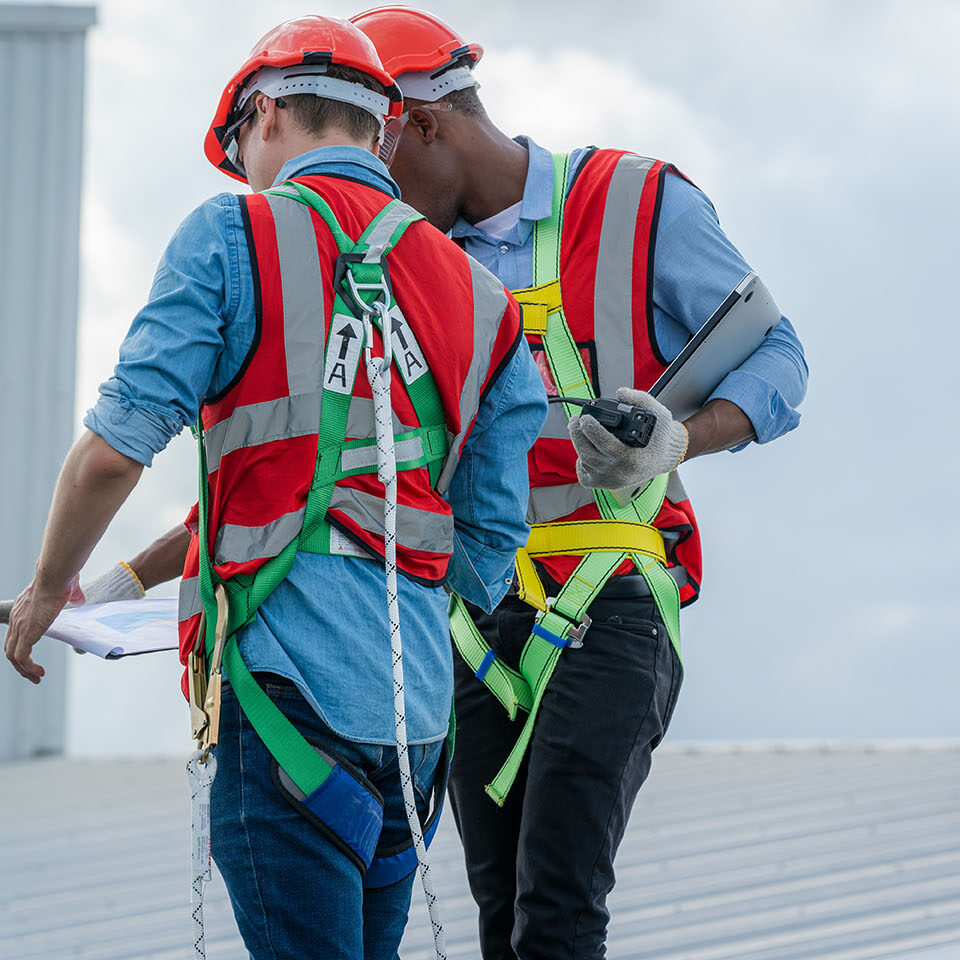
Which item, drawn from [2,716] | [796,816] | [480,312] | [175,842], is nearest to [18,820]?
[175,842]

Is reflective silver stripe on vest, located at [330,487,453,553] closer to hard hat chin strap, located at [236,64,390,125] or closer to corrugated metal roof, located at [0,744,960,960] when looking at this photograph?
hard hat chin strap, located at [236,64,390,125]

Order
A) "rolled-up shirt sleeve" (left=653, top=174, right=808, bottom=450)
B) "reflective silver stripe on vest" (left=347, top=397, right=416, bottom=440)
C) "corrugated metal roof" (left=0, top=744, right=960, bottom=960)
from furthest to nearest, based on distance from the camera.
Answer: "corrugated metal roof" (left=0, top=744, right=960, bottom=960) → "rolled-up shirt sleeve" (left=653, top=174, right=808, bottom=450) → "reflective silver stripe on vest" (left=347, top=397, right=416, bottom=440)

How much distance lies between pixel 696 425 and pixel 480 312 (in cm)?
62

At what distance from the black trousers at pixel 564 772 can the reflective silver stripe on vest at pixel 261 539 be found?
2.67 feet

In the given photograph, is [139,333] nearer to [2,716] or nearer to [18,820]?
[18,820]

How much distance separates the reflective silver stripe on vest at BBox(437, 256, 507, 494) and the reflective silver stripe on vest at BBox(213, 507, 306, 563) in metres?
0.29

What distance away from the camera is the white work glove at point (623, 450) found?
77.8 inches

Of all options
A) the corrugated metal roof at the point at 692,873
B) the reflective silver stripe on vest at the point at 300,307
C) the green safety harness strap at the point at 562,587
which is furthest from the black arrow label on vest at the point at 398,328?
the corrugated metal roof at the point at 692,873

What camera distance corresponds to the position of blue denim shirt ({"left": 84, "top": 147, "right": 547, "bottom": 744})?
142 cm

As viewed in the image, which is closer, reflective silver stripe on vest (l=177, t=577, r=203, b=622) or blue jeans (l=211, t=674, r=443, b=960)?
blue jeans (l=211, t=674, r=443, b=960)

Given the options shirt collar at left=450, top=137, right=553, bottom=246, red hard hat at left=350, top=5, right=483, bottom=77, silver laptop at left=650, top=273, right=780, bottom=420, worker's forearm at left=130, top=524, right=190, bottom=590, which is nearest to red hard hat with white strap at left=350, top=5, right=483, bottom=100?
red hard hat at left=350, top=5, right=483, bottom=77

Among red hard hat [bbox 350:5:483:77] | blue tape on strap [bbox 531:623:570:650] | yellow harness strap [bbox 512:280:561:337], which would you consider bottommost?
blue tape on strap [bbox 531:623:570:650]

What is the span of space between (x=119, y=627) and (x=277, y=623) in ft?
1.37

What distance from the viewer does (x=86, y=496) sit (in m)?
1.43
